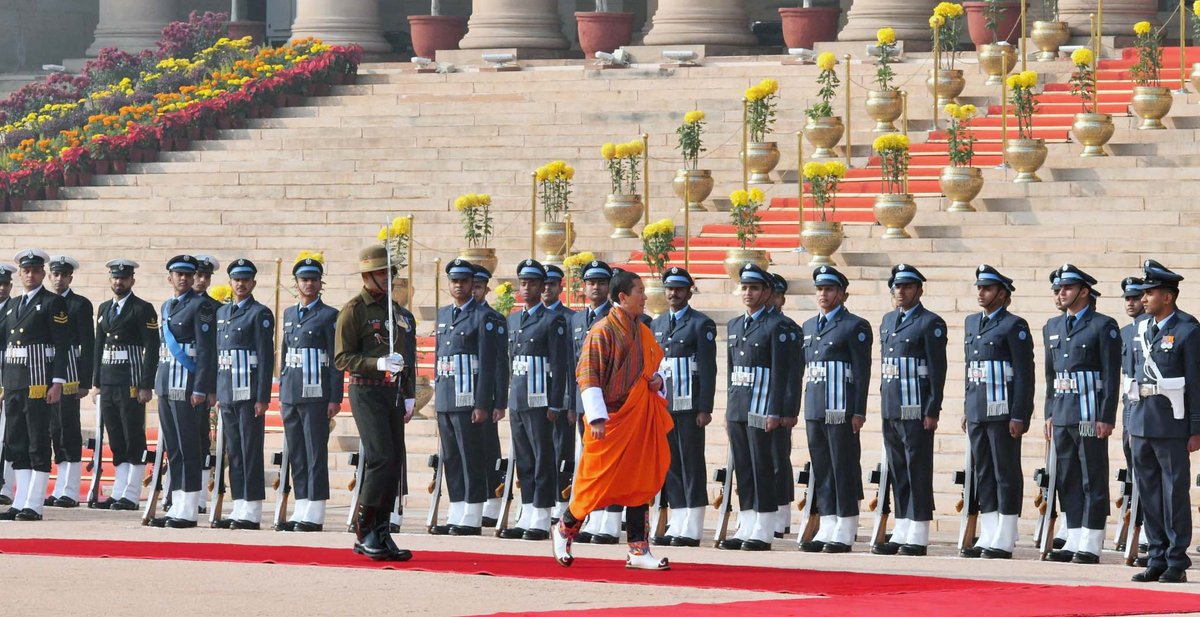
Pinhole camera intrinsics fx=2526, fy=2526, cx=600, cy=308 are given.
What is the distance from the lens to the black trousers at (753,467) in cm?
1623

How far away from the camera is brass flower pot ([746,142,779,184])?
2547 centimetres

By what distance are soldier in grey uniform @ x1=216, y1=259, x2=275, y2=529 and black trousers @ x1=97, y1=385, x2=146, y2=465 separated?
1.83 m

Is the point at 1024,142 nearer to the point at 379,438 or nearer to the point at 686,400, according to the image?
the point at 686,400

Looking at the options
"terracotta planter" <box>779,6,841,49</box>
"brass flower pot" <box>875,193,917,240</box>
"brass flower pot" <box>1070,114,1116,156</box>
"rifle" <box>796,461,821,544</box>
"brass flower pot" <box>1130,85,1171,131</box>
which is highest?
"terracotta planter" <box>779,6,841,49</box>

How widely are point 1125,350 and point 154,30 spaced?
26.0 meters

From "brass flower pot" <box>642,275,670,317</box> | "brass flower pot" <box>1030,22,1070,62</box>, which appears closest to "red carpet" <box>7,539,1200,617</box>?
"brass flower pot" <box>642,275,670,317</box>

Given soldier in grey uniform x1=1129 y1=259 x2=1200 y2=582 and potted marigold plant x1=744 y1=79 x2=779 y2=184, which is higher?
potted marigold plant x1=744 y1=79 x2=779 y2=184

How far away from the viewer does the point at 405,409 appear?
14.5 metres

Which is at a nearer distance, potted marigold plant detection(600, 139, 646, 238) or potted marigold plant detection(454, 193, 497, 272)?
potted marigold plant detection(454, 193, 497, 272)

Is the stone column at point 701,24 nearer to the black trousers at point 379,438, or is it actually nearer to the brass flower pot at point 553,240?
the brass flower pot at point 553,240

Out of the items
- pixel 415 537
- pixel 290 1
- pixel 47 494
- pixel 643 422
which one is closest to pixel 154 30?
pixel 290 1

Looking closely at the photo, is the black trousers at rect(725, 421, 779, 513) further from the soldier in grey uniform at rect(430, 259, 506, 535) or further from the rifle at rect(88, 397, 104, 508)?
the rifle at rect(88, 397, 104, 508)

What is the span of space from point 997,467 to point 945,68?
12.8 metres

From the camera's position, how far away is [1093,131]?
78.9 feet
